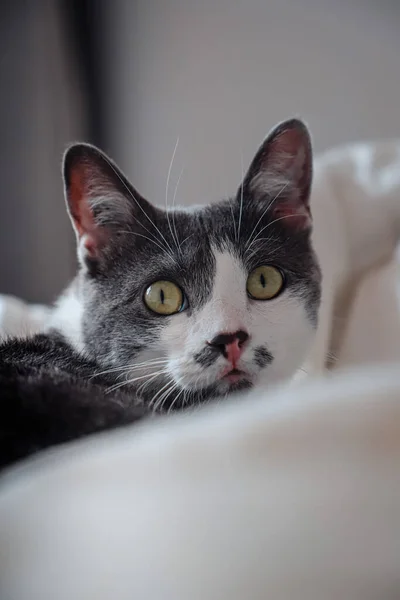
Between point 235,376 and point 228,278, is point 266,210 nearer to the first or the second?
Result: point 228,278

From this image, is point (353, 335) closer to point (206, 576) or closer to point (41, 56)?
point (206, 576)

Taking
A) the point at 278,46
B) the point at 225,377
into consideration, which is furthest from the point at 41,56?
the point at 225,377

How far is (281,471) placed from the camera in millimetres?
395

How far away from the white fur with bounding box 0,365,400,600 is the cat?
0.18 meters

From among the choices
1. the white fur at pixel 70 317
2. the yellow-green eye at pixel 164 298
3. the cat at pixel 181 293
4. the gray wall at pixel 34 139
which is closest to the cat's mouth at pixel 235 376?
the cat at pixel 181 293

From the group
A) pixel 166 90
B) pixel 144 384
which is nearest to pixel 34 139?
pixel 166 90

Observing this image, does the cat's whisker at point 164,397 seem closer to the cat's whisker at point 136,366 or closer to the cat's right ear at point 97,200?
the cat's whisker at point 136,366

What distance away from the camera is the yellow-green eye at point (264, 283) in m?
0.79

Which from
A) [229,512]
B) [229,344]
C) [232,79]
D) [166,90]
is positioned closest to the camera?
[229,512]

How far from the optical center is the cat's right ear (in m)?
0.80

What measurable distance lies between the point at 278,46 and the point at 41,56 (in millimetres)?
704

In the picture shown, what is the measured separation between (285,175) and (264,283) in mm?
203

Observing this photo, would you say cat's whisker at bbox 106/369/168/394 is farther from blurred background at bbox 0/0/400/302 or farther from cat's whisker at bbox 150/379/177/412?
blurred background at bbox 0/0/400/302

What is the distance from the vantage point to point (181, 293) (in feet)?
2.50
